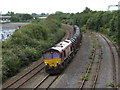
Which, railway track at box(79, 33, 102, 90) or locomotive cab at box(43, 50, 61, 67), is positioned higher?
locomotive cab at box(43, 50, 61, 67)

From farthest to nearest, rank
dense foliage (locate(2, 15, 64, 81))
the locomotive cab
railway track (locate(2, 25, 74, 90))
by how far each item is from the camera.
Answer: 1. dense foliage (locate(2, 15, 64, 81))
2. the locomotive cab
3. railway track (locate(2, 25, 74, 90))

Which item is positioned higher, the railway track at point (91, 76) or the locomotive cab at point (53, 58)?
the locomotive cab at point (53, 58)

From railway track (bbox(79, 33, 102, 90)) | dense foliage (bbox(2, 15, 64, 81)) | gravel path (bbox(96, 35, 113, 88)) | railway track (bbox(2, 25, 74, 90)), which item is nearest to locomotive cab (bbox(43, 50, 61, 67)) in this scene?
railway track (bbox(2, 25, 74, 90))

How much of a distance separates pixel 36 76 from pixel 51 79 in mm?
2098

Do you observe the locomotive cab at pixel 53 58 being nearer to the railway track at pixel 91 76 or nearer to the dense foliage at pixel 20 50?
the railway track at pixel 91 76

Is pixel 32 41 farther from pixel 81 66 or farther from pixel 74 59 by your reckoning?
pixel 81 66

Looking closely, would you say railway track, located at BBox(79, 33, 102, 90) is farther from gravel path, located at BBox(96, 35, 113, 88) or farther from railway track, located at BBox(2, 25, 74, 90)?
railway track, located at BBox(2, 25, 74, 90)

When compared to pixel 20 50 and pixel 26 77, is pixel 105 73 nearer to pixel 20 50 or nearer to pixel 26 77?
pixel 26 77

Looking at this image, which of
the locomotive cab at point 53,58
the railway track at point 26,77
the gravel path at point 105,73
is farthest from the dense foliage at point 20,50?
the gravel path at point 105,73

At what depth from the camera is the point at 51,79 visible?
69.8 ft

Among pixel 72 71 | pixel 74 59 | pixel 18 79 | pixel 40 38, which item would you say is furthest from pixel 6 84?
pixel 40 38

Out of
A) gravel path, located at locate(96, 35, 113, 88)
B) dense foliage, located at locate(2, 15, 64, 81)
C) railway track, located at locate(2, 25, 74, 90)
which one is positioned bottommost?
railway track, located at locate(2, 25, 74, 90)

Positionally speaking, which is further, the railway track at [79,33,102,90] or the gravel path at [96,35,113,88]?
the gravel path at [96,35,113,88]

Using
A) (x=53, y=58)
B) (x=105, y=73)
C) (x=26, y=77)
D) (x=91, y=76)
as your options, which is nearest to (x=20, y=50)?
(x=26, y=77)
